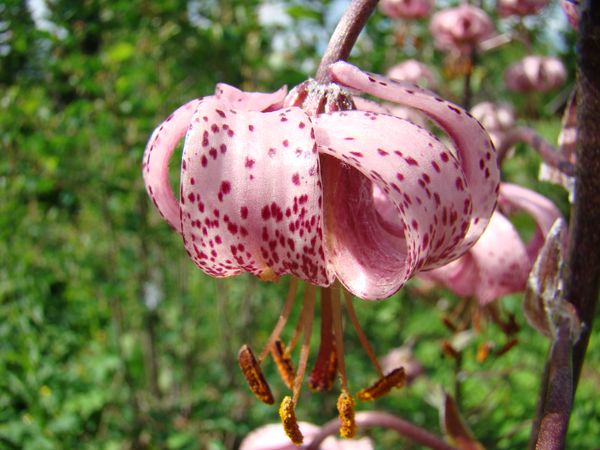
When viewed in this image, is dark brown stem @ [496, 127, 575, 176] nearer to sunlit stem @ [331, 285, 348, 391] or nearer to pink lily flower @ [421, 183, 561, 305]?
pink lily flower @ [421, 183, 561, 305]

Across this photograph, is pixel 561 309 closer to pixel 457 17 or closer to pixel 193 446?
pixel 193 446

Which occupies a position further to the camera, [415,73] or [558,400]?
[415,73]

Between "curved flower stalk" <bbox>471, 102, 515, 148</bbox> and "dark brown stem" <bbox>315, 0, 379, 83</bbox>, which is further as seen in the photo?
"curved flower stalk" <bbox>471, 102, 515, 148</bbox>

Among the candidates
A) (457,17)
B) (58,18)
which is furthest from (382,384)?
(457,17)

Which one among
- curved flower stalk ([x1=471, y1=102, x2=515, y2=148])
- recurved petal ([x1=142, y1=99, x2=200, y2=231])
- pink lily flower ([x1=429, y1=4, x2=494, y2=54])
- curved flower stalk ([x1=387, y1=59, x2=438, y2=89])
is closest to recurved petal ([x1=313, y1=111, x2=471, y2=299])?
recurved petal ([x1=142, y1=99, x2=200, y2=231])

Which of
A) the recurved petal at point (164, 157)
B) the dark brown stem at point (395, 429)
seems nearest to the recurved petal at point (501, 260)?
the dark brown stem at point (395, 429)

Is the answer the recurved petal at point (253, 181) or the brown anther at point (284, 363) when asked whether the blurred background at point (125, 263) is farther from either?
the recurved petal at point (253, 181)

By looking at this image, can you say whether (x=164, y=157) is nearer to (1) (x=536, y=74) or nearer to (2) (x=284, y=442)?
(2) (x=284, y=442)

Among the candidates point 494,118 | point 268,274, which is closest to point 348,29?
point 268,274
